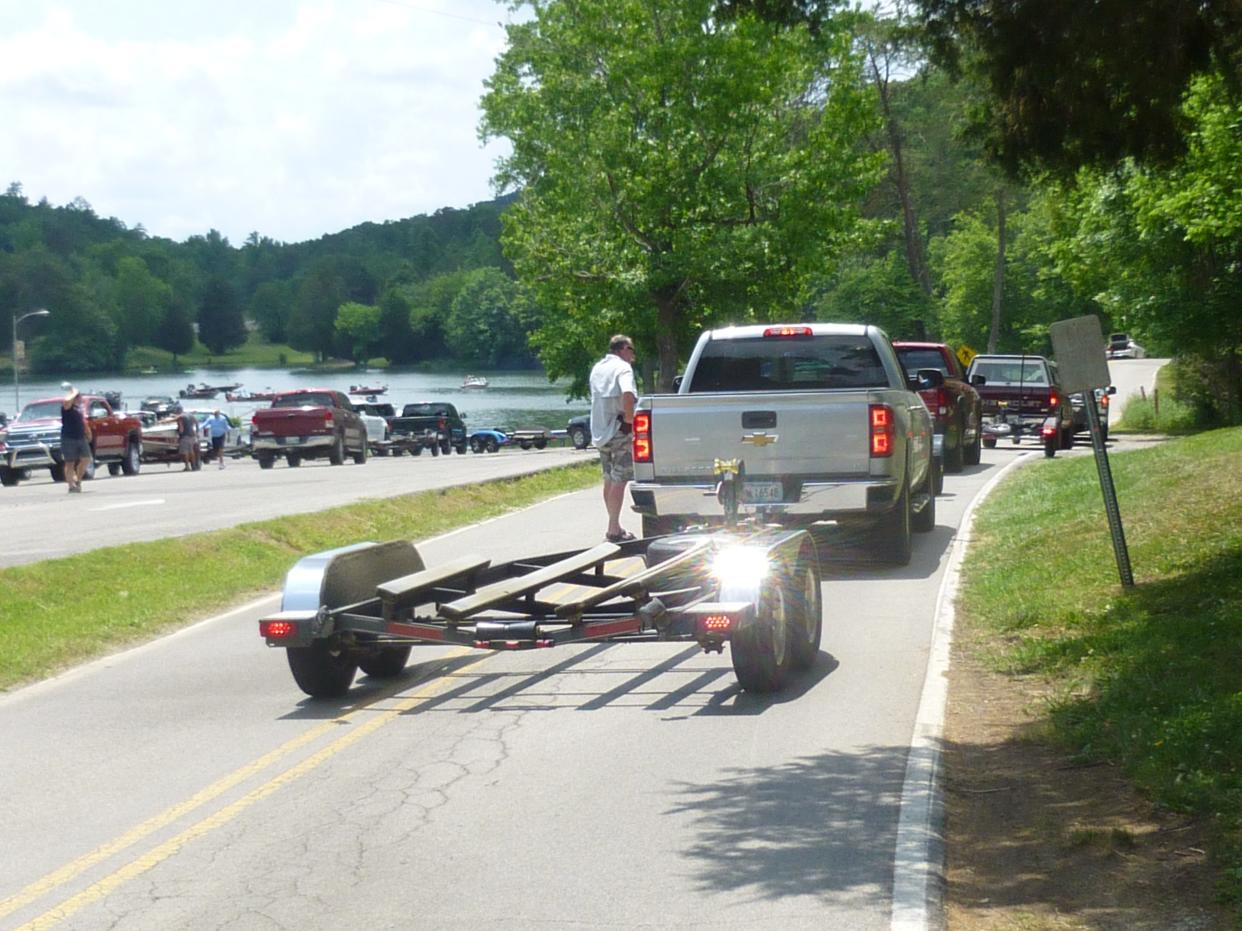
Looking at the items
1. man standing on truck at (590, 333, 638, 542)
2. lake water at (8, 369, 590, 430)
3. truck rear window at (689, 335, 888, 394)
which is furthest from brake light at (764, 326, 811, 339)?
lake water at (8, 369, 590, 430)

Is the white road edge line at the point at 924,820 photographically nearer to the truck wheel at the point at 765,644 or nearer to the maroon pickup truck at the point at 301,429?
the truck wheel at the point at 765,644

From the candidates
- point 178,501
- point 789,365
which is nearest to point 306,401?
point 178,501

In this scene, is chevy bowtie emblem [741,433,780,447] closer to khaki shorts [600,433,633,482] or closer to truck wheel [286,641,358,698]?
khaki shorts [600,433,633,482]

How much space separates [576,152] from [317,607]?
3521 cm

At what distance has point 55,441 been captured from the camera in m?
39.1

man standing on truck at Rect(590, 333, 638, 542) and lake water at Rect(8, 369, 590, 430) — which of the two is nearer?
man standing on truck at Rect(590, 333, 638, 542)

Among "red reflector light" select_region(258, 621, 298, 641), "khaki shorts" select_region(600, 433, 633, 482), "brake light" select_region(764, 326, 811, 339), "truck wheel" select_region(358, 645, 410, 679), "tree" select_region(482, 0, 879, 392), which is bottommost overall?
"truck wheel" select_region(358, 645, 410, 679)

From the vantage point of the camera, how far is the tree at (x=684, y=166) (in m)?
41.6

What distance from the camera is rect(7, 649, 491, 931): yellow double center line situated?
5992 mm

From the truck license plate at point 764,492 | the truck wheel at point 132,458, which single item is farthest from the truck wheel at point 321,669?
the truck wheel at point 132,458

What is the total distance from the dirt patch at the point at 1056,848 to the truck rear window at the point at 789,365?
7131 mm

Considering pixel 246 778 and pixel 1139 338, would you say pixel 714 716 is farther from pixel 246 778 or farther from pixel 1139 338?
pixel 1139 338

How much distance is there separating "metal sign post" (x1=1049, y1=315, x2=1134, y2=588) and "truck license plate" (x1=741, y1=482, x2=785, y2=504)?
8.21ft

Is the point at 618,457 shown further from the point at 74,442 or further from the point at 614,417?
the point at 74,442
